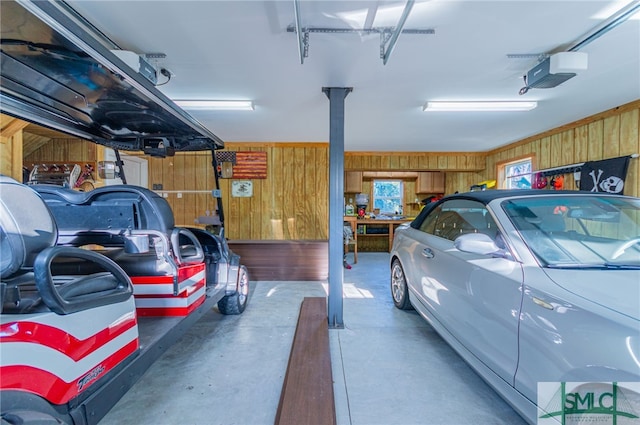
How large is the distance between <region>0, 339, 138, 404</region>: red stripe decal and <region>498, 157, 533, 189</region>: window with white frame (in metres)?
6.30

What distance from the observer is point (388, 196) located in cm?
761

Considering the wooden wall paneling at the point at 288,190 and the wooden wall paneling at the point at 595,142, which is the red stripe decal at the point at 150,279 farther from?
the wooden wall paneling at the point at 595,142

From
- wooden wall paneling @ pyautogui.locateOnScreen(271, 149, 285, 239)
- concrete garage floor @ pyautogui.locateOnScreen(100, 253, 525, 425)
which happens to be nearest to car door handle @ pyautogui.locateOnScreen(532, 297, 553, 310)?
concrete garage floor @ pyautogui.locateOnScreen(100, 253, 525, 425)

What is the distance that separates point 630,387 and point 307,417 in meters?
1.44

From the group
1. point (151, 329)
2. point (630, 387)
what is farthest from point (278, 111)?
point (630, 387)

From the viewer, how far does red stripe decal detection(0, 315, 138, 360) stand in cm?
90

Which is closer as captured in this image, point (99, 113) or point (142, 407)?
point (142, 407)

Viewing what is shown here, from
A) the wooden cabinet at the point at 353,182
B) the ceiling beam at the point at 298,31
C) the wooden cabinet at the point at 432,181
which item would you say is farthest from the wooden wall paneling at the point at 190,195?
the wooden cabinet at the point at 432,181

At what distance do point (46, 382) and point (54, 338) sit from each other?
0.15 m

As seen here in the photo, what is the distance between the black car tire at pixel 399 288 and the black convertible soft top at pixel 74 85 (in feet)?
8.60

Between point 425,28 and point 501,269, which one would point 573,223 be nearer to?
point 501,269

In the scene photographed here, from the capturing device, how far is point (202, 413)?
1.63m

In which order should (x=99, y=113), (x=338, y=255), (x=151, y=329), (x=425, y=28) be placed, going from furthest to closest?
(x=338, y=255), (x=99, y=113), (x=425, y=28), (x=151, y=329)

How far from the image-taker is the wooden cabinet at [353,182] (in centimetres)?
694
